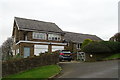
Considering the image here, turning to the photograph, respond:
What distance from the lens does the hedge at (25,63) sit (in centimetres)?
1756

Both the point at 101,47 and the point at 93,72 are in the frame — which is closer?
the point at 93,72

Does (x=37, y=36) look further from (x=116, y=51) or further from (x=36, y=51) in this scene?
(x=116, y=51)

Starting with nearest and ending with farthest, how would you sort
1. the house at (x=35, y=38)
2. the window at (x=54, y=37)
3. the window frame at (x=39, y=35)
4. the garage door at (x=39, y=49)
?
the house at (x=35, y=38) → the garage door at (x=39, y=49) → the window frame at (x=39, y=35) → the window at (x=54, y=37)

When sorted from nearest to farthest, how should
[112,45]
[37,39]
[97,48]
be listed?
1. [97,48]
2. [112,45]
3. [37,39]

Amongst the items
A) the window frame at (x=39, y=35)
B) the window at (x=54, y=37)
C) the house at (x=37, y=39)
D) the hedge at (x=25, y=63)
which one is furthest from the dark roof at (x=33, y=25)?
the hedge at (x=25, y=63)

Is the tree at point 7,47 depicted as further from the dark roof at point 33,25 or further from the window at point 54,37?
the window at point 54,37

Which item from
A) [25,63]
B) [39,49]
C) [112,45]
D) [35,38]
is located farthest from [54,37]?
[25,63]

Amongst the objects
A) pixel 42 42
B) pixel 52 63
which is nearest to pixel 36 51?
pixel 42 42

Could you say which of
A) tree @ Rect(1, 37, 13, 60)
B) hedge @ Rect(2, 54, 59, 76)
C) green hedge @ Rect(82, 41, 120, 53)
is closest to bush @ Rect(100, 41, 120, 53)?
green hedge @ Rect(82, 41, 120, 53)

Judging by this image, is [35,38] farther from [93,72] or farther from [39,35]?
[93,72]

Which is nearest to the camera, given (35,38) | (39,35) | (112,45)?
(112,45)

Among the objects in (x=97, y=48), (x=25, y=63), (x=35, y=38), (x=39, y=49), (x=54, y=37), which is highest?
(x=54, y=37)

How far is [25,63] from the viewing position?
61.9ft

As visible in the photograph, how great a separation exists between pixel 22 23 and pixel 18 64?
61.2 ft
